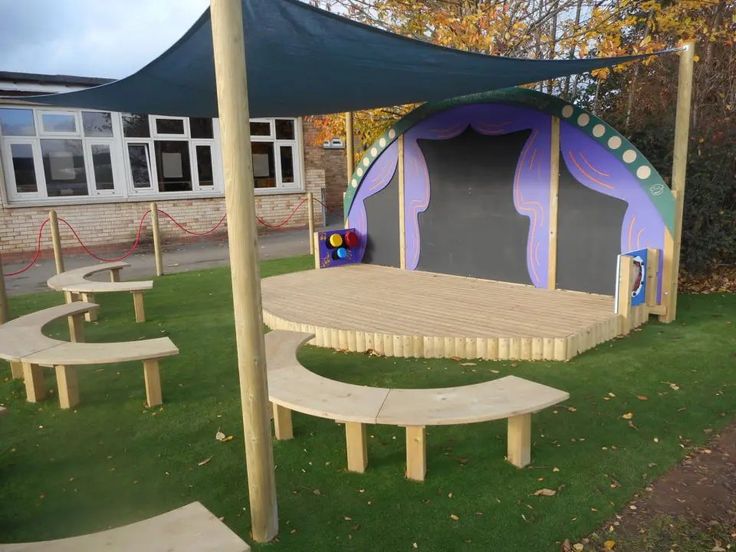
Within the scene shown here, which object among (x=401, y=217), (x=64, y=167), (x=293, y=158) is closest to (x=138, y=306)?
(x=401, y=217)

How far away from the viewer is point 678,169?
5.77 meters

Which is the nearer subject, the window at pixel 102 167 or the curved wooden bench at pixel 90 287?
the curved wooden bench at pixel 90 287

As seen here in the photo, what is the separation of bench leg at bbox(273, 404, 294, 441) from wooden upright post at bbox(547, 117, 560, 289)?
14.0ft

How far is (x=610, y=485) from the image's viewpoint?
3027 millimetres

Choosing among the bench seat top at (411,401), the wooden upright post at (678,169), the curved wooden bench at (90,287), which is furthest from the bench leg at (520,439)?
the curved wooden bench at (90,287)

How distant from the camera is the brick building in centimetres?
1402

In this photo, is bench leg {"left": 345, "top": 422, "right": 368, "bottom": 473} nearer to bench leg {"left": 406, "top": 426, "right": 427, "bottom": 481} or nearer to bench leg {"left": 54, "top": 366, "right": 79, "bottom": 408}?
bench leg {"left": 406, "top": 426, "right": 427, "bottom": 481}

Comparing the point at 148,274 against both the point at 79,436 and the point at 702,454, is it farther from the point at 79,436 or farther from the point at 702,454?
the point at 702,454

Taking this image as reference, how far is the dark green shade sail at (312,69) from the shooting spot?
160 inches

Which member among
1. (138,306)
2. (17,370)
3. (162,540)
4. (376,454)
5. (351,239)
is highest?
(351,239)

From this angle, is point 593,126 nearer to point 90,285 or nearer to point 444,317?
point 444,317

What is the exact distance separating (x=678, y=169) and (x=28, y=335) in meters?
6.24

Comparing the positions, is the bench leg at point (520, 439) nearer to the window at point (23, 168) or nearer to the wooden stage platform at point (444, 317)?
the wooden stage platform at point (444, 317)

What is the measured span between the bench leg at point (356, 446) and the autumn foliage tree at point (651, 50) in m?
6.28
